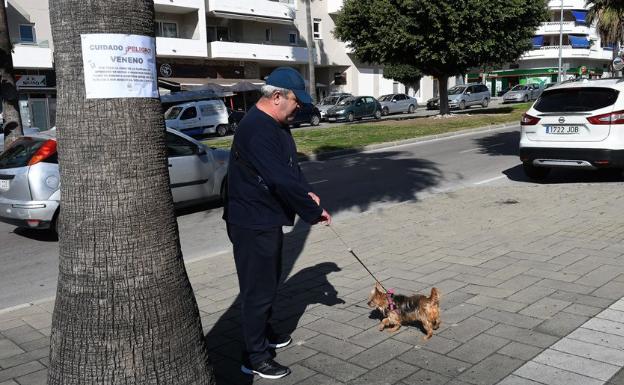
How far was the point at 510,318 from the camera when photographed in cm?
438

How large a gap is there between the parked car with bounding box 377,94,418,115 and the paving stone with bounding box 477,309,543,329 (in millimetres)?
34646

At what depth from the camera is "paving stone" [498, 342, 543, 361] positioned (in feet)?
12.3

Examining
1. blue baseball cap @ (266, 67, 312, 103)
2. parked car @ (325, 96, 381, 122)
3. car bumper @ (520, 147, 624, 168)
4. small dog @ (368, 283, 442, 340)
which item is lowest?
small dog @ (368, 283, 442, 340)

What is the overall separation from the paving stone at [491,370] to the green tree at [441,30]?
24800mm

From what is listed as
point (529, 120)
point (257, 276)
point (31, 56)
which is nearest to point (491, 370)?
point (257, 276)

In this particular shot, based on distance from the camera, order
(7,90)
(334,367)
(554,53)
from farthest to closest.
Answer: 1. (554,53)
2. (7,90)
3. (334,367)

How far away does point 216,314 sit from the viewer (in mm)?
4812

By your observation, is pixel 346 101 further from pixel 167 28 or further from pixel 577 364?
pixel 577 364

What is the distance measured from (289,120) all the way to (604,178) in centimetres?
866

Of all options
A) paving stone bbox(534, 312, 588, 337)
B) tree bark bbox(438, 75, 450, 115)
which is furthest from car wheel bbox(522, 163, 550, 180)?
tree bark bbox(438, 75, 450, 115)

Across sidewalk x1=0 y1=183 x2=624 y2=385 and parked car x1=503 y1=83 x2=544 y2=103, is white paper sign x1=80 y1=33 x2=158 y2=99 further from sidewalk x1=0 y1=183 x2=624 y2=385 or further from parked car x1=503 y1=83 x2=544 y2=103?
parked car x1=503 y1=83 x2=544 y2=103

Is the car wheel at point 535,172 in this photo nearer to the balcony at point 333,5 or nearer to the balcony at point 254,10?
the balcony at point 254,10

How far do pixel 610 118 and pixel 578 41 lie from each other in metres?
64.2

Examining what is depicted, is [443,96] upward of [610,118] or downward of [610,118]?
upward
